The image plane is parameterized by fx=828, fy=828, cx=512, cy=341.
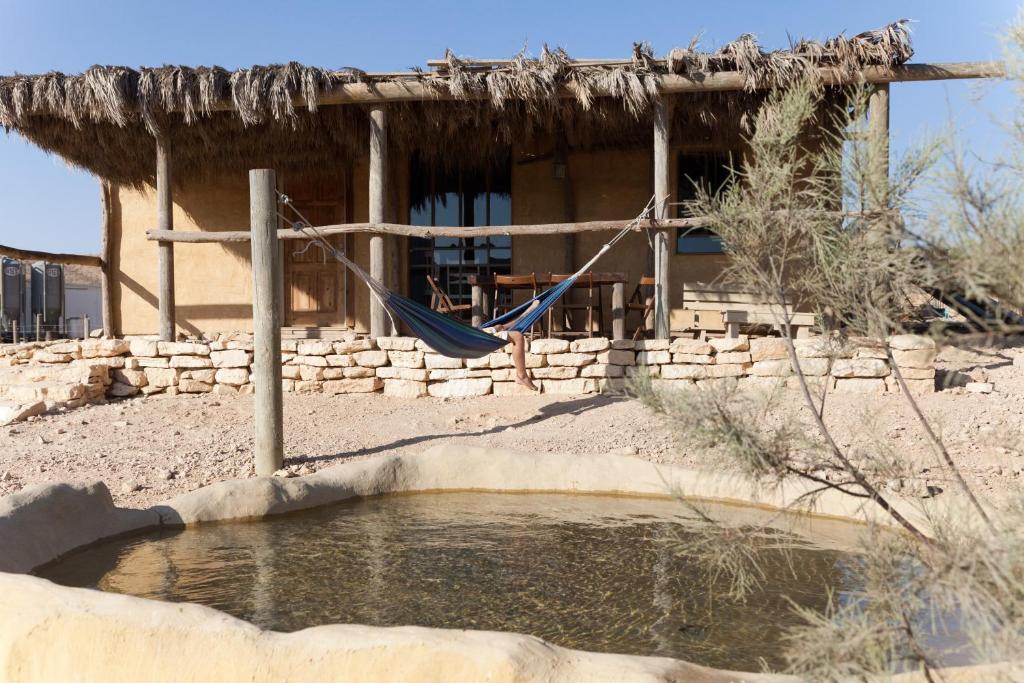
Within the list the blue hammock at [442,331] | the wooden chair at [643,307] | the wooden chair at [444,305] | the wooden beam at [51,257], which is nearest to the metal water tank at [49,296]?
the wooden beam at [51,257]

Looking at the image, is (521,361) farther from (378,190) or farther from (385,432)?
(378,190)

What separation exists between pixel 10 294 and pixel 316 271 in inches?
243

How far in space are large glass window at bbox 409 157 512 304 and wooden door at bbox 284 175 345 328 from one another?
0.80 m

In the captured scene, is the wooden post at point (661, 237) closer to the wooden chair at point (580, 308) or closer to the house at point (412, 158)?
the house at point (412, 158)

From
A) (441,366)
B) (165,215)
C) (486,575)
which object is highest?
(165,215)

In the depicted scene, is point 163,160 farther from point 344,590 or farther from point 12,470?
point 344,590

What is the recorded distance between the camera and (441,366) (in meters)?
6.58

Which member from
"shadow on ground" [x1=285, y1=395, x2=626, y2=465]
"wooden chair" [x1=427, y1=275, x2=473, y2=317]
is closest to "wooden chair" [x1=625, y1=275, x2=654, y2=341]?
"shadow on ground" [x1=285, y1=395, x2=626, y2=465]

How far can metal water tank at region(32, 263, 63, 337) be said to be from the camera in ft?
41.8

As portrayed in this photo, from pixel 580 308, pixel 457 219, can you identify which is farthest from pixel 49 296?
pixel 580 308

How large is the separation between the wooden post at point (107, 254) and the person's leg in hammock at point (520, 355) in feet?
15.7

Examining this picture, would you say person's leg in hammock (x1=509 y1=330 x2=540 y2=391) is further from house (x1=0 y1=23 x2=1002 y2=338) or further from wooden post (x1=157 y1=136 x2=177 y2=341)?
wooden post (x1=157 y1=136 x2=177 y2=341)

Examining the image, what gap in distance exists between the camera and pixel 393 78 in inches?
267

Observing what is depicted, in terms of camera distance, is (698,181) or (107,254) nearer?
(698,181)
